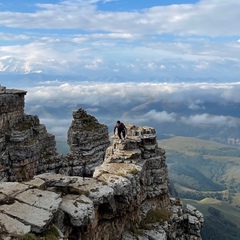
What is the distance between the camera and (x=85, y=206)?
27.8m

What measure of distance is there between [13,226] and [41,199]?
4251 millimetres

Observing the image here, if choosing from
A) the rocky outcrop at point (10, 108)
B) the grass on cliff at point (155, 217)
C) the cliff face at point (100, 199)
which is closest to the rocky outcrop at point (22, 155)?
the cliff face at point (100, 199)

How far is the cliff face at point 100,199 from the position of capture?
24531 millimetres

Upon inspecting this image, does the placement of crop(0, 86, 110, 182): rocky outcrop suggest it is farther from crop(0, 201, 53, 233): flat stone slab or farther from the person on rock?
crop(0, 201, 53, 233): flat stone slab

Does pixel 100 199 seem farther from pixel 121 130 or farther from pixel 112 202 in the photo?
pixel 121 130

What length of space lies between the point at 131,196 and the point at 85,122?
45.0 m

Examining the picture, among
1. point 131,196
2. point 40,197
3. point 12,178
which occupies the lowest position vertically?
point 12,178

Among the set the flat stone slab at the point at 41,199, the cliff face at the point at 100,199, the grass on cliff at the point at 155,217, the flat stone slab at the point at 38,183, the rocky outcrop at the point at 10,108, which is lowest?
the grass on cliff at the point at 155,217

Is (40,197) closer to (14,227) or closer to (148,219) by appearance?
(14,227)

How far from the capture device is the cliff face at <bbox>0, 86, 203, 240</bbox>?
24531mm

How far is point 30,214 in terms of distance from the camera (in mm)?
23922

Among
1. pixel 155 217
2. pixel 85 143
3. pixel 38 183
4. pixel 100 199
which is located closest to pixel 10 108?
pixel 85 143

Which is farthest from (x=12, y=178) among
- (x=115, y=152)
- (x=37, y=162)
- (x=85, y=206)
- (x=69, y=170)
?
(x=85, y=206)

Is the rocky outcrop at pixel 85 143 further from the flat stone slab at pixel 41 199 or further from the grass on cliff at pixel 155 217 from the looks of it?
the flat stone slab at pixel 41 199
